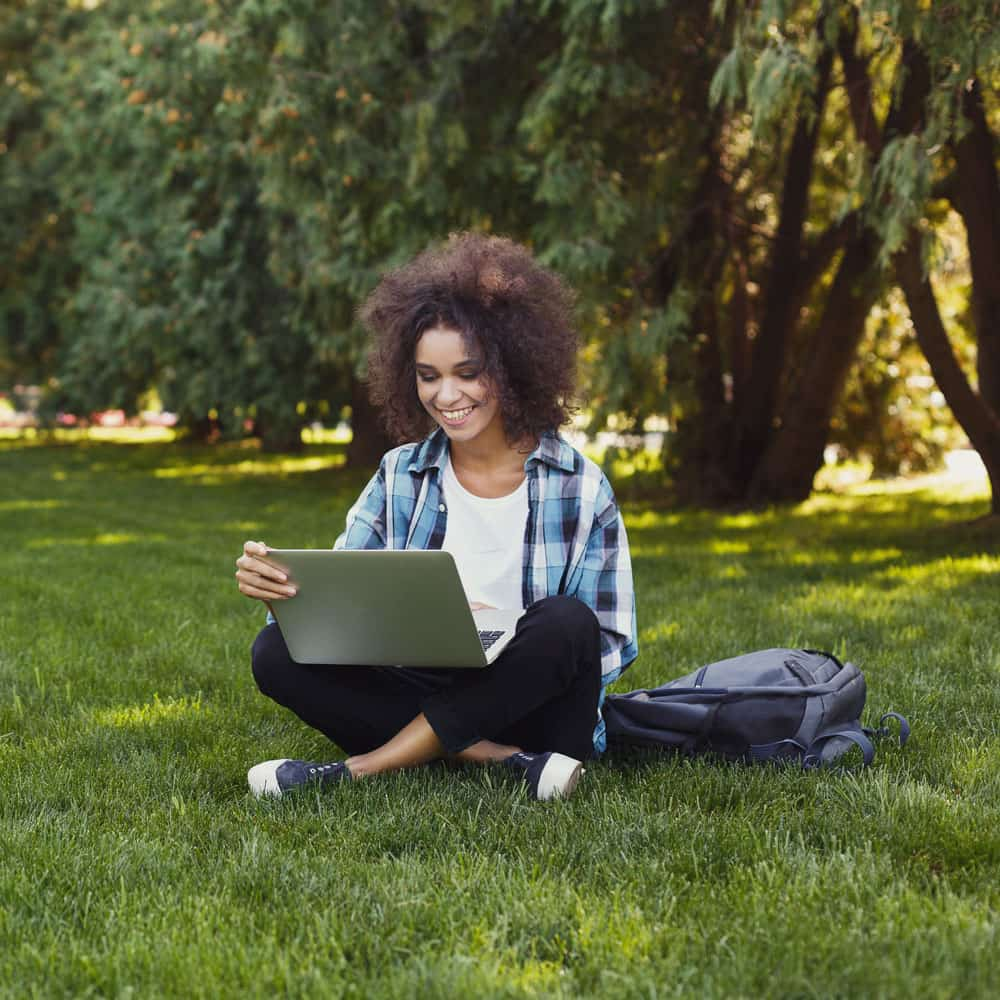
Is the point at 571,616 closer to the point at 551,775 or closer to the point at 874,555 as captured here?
the point at 551,775

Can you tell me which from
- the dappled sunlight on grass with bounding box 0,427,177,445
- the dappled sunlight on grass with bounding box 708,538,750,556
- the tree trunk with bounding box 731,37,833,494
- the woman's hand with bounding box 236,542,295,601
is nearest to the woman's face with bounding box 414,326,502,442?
the woman's hand with bounding box 236,542,295,601

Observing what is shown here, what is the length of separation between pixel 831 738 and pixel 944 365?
556 centimetres

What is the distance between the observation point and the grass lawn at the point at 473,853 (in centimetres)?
229

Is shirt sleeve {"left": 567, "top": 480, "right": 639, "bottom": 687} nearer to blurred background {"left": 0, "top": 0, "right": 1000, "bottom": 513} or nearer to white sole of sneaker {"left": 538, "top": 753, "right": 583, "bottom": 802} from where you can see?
white sole of sneaker {"left": 538, "top": 753, "right": 583, "bottom": 802}

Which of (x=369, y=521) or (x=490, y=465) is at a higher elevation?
(x=490, y=465)

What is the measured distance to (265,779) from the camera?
11.0 feet

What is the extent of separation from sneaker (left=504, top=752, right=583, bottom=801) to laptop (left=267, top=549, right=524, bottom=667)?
297 mm

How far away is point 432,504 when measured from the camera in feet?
11.6

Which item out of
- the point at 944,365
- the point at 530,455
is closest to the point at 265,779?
the point at 530,455

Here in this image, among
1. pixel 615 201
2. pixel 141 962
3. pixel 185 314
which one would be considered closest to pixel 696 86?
pixel 615 201

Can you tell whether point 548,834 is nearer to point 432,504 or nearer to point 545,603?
point 545,603

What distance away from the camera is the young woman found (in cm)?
336

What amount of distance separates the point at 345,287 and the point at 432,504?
25.4 ft

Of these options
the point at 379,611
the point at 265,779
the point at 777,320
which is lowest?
the point at 265,779
